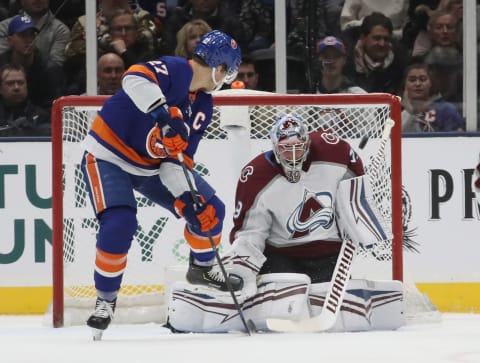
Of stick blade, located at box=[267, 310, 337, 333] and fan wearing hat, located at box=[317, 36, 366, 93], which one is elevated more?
fan wearing hat, located at box=[317, 36, 366, 93]

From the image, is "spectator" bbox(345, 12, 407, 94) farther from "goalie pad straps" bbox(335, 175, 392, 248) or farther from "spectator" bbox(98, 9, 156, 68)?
"goalie pad straps" bbox(335, 175, 392, 248)

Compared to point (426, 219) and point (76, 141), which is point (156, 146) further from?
point (426, 219)

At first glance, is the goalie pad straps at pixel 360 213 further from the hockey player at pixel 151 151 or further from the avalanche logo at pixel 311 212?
the hockey player at pixel 151 151

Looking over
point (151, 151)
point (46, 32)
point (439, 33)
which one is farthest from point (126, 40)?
point (151, 151)

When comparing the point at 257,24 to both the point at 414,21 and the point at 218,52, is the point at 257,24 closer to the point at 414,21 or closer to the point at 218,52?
the point at 414,21

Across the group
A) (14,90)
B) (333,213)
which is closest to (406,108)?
(333,213)

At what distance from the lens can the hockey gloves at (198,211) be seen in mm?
4371

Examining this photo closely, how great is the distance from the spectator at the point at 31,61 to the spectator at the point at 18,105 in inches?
1.0

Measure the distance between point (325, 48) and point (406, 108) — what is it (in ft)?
1.44

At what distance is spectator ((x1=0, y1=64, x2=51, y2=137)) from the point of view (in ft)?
19.7

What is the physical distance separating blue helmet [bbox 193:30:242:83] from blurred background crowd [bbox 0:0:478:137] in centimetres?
159

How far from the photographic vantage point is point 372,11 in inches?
238

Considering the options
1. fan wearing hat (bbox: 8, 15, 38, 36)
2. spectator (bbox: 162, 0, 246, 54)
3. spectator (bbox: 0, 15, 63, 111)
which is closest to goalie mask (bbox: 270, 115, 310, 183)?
spectator (bbox: 162, 0, 246, 54)

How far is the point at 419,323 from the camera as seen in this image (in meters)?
5.03
